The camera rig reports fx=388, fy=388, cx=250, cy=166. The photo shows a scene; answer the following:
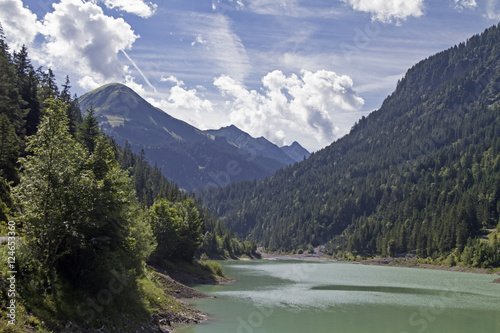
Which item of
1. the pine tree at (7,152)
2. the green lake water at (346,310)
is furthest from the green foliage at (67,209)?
the pine tree at (7,152)

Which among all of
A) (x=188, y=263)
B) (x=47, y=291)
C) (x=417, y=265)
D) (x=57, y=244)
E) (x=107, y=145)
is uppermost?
(x=107, y=145)

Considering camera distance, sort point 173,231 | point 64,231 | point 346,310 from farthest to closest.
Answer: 1. point 173,231
2. point 346,310
3. point 64,231

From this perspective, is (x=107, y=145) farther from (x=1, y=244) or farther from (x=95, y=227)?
(x=1, y=244)

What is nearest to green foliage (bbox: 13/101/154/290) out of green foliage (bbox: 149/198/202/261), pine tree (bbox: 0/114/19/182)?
pine tree (bbox: 0/114/19/182)

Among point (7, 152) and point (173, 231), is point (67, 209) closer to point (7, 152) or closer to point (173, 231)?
point (7, 152)

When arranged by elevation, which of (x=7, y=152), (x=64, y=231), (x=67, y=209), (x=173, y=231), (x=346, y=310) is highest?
(x=7, y=152)

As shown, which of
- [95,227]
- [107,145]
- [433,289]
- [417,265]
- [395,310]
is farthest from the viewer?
[417,265]

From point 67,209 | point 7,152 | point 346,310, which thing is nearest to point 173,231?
point 7,152

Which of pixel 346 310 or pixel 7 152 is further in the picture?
pixel 346 310

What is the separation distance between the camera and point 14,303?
23.2m

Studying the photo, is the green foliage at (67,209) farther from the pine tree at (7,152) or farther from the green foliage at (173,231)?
the green foliage at (173,231)

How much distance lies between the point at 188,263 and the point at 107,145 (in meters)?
55.1

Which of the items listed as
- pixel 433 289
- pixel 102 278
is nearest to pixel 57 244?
pixel 102 278

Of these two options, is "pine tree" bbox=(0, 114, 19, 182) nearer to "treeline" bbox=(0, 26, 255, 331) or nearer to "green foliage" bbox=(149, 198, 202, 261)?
"treeline" bbox=(0, 26, 255, 331)
